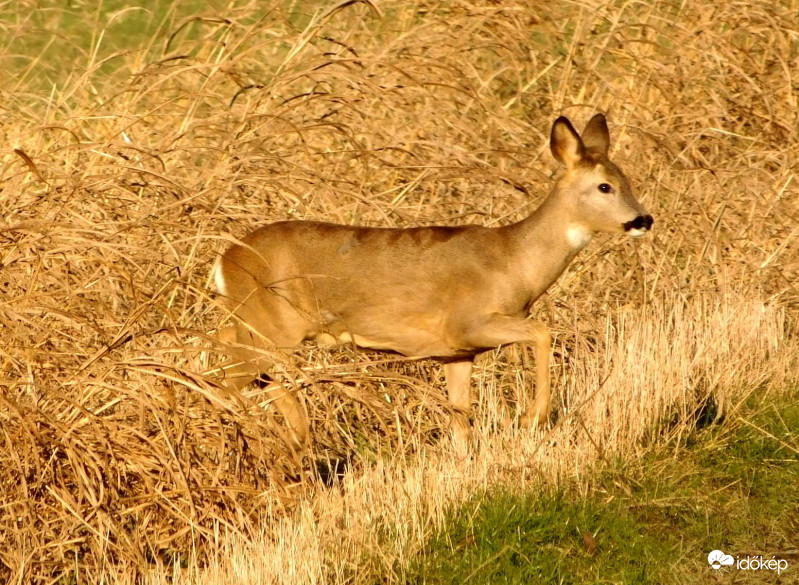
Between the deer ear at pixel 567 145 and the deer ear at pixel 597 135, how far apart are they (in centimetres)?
33

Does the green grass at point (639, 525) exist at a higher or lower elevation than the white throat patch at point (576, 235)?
lower

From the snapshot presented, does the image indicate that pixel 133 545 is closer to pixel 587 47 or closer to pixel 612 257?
pixel 612 257

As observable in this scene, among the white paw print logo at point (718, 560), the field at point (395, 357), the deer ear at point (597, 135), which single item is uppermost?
the deer ear at point (597, 135)

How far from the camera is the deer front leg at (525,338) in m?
6.52

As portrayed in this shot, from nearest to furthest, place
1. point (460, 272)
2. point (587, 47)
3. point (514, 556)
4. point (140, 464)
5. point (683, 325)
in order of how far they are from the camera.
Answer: point (514, 556) < point (140, 464) < point (460, 272) < point (683, 325) < point (587, 47)

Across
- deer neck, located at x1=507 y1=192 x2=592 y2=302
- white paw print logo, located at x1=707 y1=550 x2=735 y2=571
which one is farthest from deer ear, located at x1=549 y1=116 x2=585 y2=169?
white paw print logo, located at x1=707 y1=550 x2=735 y2=571

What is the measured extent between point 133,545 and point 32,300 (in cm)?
124

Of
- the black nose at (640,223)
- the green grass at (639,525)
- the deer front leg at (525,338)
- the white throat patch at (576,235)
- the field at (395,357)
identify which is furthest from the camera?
the white throat patch at (576,235)

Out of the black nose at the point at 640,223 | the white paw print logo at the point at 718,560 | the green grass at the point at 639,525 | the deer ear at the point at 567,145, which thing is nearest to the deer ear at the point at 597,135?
the deer ear at the point at 567,145

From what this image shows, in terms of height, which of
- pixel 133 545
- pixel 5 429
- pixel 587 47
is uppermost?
pixel 587 47

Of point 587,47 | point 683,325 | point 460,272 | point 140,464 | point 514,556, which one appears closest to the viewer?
point 514,556

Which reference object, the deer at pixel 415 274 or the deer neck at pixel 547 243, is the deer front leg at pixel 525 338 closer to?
the deer at pixel 415 274

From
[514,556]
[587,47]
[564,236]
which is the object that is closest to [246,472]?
[514,556]

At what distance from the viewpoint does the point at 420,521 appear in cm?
548
